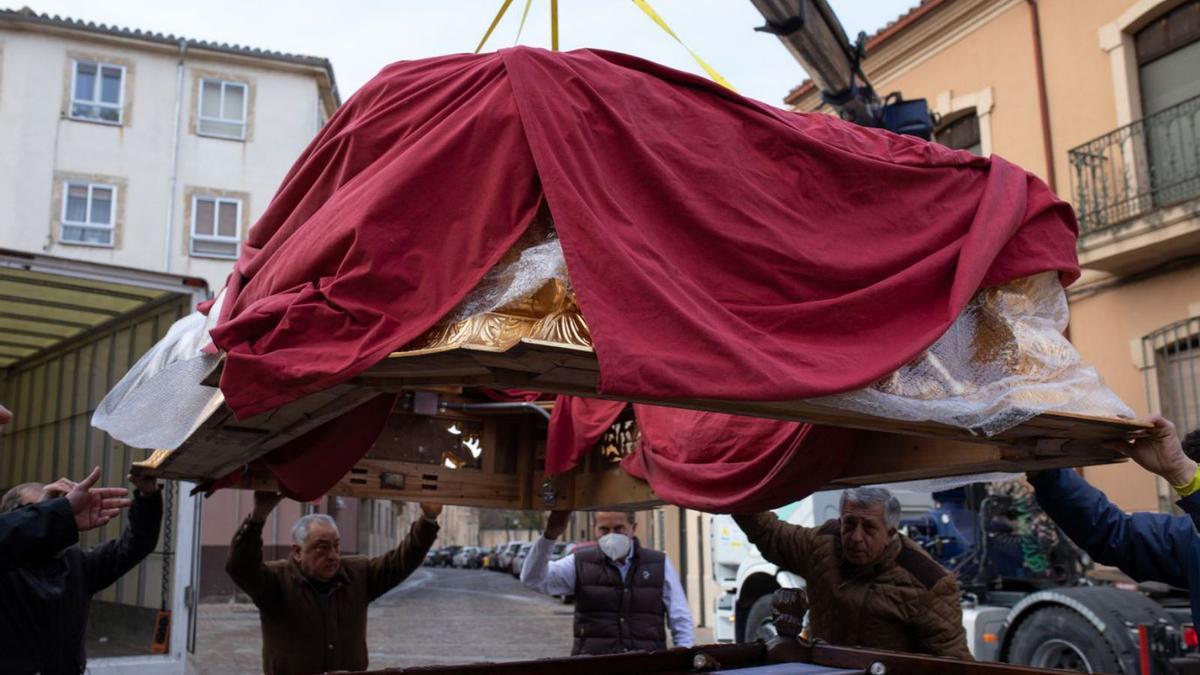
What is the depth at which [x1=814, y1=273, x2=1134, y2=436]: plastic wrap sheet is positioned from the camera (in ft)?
9.36

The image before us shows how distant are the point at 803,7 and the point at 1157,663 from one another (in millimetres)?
4970

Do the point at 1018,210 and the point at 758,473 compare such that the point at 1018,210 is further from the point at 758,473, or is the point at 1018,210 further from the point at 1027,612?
the point at 1027,612

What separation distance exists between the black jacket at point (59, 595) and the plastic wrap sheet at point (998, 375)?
8.59 ft

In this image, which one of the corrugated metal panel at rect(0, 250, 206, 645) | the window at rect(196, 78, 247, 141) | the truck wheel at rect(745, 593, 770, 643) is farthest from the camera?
the window at rect(196, 78, 247, 141)

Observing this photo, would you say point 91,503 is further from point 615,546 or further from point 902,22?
point 902,22

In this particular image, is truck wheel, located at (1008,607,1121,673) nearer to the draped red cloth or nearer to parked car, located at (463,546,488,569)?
the draped red cloth

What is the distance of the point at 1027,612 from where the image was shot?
830 centimetres

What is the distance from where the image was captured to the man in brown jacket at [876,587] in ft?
14.5

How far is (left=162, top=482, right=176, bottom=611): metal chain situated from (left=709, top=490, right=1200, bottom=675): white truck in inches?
137

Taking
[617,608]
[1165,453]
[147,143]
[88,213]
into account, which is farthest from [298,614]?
[147,143]

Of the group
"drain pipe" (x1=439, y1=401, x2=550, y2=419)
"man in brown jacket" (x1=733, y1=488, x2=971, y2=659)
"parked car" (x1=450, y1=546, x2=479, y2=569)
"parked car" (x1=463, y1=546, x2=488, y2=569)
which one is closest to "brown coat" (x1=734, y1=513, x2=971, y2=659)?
"man in brown jacket" (x1=733, y1=488, x2=971, y2=659)

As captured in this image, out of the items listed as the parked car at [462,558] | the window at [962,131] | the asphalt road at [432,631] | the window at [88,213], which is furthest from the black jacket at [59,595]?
the parked car at [462,558]

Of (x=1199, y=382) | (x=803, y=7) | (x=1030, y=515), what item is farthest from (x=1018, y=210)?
(x=1199, y=382)

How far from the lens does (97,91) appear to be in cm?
2188
